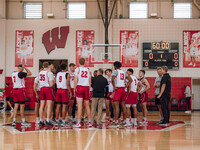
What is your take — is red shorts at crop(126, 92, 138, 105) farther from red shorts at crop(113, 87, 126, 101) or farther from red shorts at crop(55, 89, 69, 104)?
red shorts at crop(55, 89, 69, 104)

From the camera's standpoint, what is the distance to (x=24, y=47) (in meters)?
19.7

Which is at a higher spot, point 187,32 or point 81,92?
point 187,32

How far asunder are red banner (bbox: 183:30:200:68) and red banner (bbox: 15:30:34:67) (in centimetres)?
982

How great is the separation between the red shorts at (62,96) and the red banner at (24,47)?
34.2 feet

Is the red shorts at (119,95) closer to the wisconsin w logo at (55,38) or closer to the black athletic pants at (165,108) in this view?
the black athletic pants at (165,108)

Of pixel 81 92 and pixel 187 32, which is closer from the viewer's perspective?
pixel 81 92

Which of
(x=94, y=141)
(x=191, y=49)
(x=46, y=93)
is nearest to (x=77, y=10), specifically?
(x=191, y=49)

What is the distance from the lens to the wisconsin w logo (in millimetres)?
19594

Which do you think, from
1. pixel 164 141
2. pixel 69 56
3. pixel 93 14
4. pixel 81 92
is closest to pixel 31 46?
pixel 69 56

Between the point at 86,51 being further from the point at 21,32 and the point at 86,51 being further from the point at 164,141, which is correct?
the point at 164,141

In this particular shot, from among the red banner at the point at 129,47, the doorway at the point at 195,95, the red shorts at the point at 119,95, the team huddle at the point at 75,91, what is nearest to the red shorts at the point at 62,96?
the team huddle at the point at 75,91

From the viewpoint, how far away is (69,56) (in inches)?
→ 773

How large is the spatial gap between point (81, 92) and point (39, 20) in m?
11.8

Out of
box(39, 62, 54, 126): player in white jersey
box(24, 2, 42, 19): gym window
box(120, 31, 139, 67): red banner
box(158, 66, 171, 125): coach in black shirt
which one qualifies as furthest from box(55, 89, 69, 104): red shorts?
box(24, 2, 42, 19): gym window
